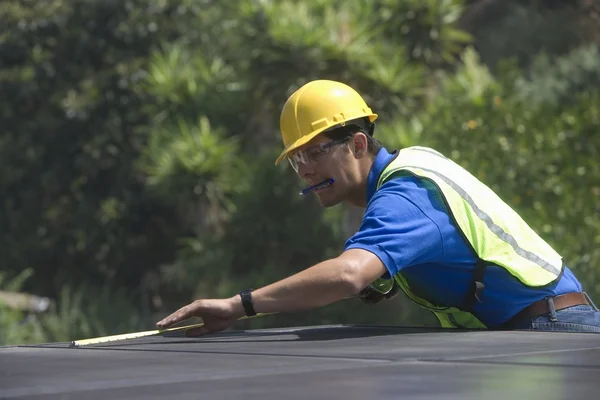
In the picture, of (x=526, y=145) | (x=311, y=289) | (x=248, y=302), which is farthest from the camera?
(x=526, y=145)

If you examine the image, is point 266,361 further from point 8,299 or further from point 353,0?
point 8,299

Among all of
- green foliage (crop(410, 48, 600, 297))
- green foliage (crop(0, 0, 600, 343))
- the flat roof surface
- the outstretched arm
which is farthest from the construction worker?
green foliage (crop(410, 48, 600, 297))

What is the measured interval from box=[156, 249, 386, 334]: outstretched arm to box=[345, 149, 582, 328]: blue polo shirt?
0.16 feet

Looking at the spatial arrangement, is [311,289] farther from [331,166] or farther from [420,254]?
[331,166]

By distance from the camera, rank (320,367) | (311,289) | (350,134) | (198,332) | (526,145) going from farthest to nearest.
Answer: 1. (526,145)
2. (350,134)
3. (198,332)
4. (311,289)
5. (320,367)

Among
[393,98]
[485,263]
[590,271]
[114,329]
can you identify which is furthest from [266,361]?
[114,329]

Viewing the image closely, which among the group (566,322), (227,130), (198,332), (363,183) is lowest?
(566,322)

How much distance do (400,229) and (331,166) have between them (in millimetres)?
615

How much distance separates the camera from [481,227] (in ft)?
11.7

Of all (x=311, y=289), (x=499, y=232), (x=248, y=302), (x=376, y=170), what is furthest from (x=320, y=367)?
(x=376, y=170)

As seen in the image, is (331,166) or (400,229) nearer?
(400,229)

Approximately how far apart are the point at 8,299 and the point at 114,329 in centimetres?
130

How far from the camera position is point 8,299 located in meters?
13.5

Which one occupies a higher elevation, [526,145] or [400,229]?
[526,145]
